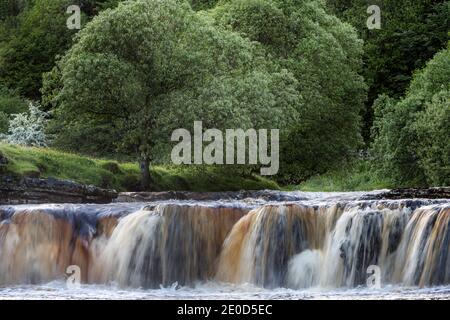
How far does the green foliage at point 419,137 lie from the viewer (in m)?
Answer: 63.8

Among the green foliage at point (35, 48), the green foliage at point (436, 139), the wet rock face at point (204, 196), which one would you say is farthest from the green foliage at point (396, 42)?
the wet rock face at point (204, 196)

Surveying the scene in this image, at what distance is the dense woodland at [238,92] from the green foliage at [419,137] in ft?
0.23

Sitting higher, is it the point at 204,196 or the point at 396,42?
the point at 396,42

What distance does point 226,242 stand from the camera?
46.5m

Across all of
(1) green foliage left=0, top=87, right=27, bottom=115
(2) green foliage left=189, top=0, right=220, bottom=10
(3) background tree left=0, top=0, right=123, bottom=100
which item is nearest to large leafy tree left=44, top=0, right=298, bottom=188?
(1) green foliage left=0, top=87, right=27, bottom=115

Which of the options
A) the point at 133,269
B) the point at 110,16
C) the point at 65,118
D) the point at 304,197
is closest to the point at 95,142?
the point at 65,118

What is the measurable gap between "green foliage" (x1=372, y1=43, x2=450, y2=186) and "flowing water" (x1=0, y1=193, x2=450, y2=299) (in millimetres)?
18386

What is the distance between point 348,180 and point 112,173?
18711 mm

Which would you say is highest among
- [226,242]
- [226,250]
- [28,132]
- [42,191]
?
[28,132]

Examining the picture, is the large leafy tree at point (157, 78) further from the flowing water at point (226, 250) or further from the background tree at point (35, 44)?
the background tree at point (35, 44)

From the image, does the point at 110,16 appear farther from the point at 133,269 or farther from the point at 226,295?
the point at 226,295

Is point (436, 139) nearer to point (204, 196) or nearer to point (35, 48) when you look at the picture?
point (204, 196)

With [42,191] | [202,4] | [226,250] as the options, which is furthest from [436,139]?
[202,4]

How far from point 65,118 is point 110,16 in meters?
5.88
